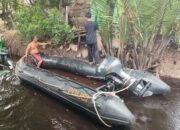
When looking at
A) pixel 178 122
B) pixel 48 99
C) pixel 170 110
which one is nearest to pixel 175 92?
pixel 170 110

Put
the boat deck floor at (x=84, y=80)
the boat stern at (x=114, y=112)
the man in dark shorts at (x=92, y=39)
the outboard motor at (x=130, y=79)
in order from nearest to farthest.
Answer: the boat stern at (x=114, y=112)
the outboard motor at (x=130, y=79)
the boat deck floor at (x=84, y=80)
the man in dark shorts at (x=92, y=39)

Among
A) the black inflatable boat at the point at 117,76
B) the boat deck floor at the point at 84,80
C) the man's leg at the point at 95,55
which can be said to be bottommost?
the boat deck floor at the point at 84,80

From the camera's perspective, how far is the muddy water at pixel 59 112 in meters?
10.6

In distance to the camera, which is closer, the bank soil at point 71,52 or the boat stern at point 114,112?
the boat stern at point 114,112

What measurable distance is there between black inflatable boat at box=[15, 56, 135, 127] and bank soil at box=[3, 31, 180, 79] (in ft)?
8.55

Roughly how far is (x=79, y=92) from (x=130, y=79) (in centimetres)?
184

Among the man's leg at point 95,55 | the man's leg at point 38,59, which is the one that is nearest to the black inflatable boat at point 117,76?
the man's leg at point 95,55

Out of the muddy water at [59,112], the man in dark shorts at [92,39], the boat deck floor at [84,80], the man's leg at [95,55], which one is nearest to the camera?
the muddy water at [59,112]

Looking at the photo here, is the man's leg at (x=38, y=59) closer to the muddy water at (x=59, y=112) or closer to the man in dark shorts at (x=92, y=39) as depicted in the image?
the muddy water at (x=59, y=112)

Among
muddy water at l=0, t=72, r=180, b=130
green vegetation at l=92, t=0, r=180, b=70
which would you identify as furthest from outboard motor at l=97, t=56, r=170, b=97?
green vegetation at l=92, t=0, r=180, b=70

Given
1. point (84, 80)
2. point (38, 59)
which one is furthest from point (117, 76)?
point (38, 59)

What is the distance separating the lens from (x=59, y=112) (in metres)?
11.5

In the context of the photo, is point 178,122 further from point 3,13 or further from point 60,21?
point 3,13

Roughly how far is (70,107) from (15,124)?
2025 millimetres
